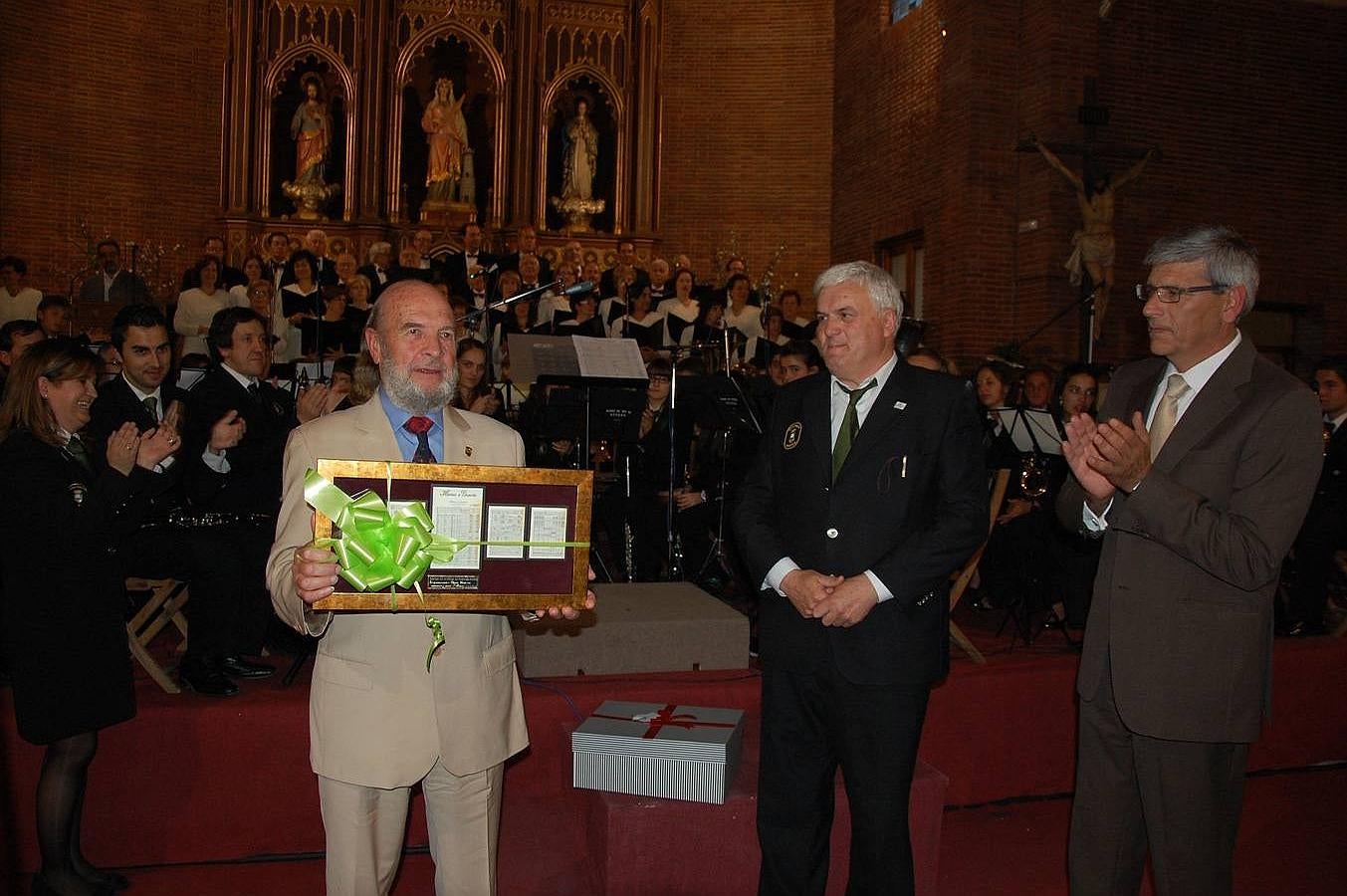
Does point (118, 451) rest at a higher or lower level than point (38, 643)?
higher

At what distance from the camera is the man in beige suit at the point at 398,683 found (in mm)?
2596

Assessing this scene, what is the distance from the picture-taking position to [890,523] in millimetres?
3143

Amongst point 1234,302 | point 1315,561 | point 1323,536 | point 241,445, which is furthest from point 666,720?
point 1323,536

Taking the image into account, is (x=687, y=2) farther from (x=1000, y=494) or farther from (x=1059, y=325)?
(x=1000, y=494)

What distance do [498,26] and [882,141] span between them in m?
5.77

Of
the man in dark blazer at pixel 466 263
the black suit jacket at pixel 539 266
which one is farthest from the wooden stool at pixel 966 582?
the black suit jacket at pixel 539 266

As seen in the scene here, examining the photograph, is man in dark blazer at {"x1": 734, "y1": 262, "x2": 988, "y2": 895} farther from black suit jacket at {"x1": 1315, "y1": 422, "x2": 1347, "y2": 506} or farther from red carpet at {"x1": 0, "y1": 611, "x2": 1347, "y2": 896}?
black suit jacket at {"x1": 1315, "y1": 422, "x2": 1347, "y2": 506}

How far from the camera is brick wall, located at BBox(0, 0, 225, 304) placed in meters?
13.8

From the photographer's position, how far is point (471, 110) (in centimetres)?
1642

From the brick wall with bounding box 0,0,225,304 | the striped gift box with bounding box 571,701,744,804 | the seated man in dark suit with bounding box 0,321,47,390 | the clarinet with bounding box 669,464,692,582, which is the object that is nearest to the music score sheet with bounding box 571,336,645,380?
the clarinet with bounding box 669,464,692,582

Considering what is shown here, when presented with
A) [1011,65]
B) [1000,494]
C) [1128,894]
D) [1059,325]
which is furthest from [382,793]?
[1011,65]

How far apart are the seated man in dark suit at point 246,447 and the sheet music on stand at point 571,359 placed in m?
1.50

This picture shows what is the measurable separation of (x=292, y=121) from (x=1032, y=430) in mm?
12361

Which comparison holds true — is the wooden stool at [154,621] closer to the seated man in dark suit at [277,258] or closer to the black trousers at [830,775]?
the black trousers at [830,775]
